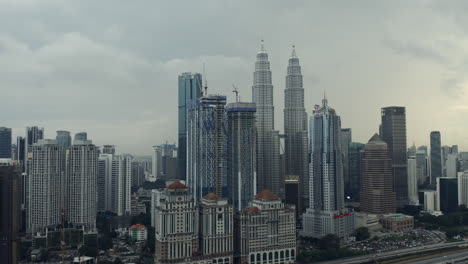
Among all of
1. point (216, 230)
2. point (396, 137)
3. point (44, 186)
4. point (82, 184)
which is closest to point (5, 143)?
point (44, 186)

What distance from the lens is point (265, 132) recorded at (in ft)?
140

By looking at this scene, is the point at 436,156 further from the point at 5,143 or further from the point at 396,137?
the point at 5,143

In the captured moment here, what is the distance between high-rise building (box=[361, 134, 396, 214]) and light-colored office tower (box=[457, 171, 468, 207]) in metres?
7.45

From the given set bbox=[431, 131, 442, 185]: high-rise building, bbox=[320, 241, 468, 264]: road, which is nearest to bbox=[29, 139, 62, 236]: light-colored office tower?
bbox=[320, 241, 468, 264]: road

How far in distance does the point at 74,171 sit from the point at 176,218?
12321mm

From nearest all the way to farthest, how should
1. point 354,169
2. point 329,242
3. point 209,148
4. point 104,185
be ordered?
point 329,242, point 209,148, point 104,185, point 354,169

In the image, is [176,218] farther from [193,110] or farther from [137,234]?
[193,110]

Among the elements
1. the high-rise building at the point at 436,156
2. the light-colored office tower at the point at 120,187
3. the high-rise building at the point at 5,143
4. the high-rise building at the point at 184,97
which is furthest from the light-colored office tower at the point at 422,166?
the high-rise building at the point at 5,143

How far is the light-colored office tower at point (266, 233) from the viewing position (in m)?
22.9

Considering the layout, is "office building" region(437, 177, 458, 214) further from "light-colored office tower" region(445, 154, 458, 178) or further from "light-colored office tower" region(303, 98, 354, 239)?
"light-colored office tower" region(303, 98, 354, 239)

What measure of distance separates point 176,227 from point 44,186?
1282cm

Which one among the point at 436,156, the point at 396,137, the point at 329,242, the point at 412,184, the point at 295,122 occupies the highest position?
the point at 295,122

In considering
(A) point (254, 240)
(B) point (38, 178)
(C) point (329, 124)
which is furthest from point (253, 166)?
(B) point (38, 178)

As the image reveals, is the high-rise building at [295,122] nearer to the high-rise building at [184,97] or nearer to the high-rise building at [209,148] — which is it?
the high-rise building at [184,97]
